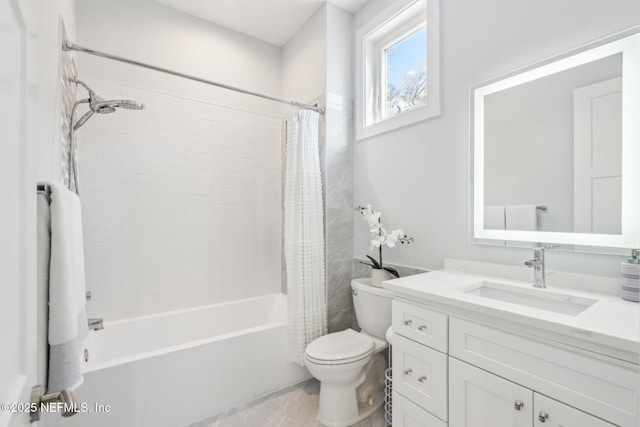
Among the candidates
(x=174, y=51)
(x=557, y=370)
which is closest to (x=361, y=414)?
(x=557, y=370)

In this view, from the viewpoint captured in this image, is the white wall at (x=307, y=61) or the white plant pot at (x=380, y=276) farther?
the white wall at (x=307, y=61)

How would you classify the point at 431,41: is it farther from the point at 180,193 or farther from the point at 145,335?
the point at 145,335

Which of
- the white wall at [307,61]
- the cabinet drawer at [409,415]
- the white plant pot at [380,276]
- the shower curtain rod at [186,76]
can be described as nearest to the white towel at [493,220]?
the white plant pot at [380,276]

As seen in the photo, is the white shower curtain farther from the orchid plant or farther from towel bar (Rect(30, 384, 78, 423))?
towel bar (Rect(30, 384, 78, 423))

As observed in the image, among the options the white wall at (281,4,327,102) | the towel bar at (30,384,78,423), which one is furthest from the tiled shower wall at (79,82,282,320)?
the towel bar at (30,384,78,423)

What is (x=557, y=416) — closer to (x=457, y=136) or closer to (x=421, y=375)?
(x=421, y=375)

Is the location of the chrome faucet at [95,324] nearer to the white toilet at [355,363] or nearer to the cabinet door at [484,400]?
the white toilet at [355,363]

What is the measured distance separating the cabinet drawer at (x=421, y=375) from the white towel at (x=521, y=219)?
0.69m

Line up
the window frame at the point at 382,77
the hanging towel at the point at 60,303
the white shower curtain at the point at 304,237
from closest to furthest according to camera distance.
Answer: the hanging towel at the point at 60,303
the white shower curtain at the point at 304,237
the window frame at the point at 382,77

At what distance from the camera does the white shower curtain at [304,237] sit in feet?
6.95

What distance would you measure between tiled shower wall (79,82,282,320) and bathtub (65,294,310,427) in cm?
16

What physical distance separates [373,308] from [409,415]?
66 cm

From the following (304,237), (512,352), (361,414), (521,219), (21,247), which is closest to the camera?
(21,247)

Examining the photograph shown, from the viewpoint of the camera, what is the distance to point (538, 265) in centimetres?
129
